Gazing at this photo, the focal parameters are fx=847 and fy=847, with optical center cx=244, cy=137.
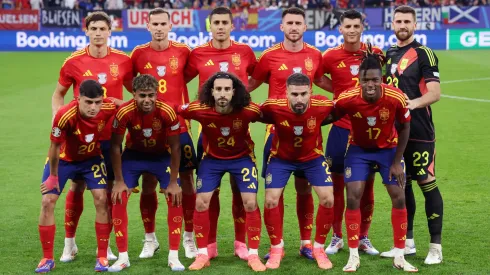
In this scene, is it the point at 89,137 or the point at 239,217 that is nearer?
the point at 89,137

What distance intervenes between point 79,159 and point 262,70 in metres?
2.26

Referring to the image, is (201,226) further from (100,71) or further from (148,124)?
(100,71)

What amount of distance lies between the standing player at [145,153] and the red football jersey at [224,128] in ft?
0.77

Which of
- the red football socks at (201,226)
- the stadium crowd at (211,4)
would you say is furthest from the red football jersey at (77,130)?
the stadium crowd at (211,4)

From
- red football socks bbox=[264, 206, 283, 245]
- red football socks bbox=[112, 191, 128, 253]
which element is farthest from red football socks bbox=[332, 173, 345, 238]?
red football socks bbox=[112, 191, 128, 253]

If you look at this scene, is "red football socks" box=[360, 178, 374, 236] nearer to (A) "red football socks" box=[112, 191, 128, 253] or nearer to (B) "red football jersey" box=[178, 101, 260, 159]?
(B) "red football jersey" box=[178, 101, 260, 159]

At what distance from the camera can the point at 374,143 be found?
8312 mm

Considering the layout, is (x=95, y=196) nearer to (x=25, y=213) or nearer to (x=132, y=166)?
(x=132, y=166)

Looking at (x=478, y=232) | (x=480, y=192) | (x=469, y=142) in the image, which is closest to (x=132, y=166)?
(x=478, y=232)

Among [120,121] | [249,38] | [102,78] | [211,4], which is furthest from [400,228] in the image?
[211,4]

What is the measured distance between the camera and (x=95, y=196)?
8.29 m

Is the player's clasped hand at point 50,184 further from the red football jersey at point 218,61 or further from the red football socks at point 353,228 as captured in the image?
Answer: the red football socks at point 353,228

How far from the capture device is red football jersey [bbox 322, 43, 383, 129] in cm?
911

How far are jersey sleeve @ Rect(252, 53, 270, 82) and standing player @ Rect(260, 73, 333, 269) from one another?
2.99 ft
